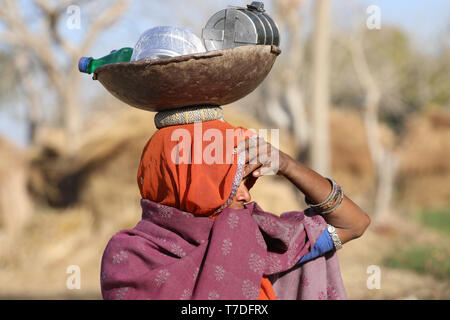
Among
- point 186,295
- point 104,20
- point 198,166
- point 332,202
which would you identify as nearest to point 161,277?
point 186,295

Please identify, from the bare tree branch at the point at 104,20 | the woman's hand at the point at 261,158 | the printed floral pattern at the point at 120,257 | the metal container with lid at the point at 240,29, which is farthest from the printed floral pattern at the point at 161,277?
the bare tree branch at the point at 104,20

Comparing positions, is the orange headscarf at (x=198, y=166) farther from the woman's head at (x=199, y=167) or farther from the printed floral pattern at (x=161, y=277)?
the printed floral pattern at (x=161, y=277)

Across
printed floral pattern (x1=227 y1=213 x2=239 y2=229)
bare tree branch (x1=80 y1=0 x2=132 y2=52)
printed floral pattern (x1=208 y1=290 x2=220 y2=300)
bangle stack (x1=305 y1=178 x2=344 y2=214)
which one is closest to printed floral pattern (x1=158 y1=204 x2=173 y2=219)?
printed floral pattern (x1=227 y1=213 x2=239 y2=229)

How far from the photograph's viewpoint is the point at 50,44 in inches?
435

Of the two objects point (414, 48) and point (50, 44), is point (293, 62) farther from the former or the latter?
point (414, 48)

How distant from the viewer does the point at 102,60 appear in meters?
2.38

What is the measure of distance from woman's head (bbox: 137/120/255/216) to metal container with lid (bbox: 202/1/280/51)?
13.0 inches

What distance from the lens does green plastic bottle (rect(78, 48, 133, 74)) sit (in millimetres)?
2376

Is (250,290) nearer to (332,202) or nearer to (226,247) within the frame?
(226,247)

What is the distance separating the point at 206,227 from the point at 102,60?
0.83 m

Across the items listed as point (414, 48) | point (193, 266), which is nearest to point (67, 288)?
point (193, 266)

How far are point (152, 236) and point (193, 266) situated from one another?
0.21m

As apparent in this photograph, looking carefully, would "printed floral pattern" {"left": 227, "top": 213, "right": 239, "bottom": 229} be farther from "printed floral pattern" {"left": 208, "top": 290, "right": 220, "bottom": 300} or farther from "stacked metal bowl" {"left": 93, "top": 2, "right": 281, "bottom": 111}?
"stacked metal bowl" {"left": 93, "top": 2, "right": 281, "bottom": 111}

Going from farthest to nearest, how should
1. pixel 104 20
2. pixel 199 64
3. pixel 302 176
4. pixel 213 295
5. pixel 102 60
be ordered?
pixel 104 20 < pixel 102 60 < pixel 302 176 < pixel 213 295 < pixel 199 64
